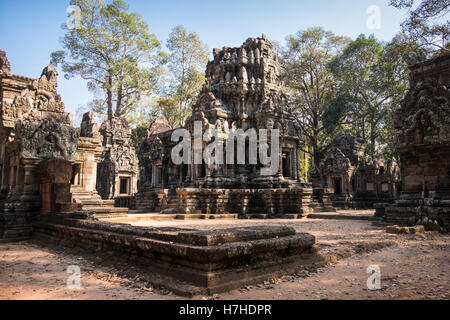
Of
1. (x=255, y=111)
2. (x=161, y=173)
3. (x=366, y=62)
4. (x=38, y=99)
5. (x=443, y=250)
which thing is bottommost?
(x=443, y=250)

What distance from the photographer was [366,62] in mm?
32000

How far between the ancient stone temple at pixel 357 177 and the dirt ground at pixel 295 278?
2148cm

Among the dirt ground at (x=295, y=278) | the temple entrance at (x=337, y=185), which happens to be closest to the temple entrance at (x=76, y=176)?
the dirt ground at (x=295, y=278)

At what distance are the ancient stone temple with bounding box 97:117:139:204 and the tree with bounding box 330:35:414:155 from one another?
21.0m

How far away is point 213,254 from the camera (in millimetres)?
3775

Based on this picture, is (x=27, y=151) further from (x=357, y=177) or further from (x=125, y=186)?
(x=357, y=177)

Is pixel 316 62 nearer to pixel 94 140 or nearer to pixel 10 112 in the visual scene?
pixel 94 140

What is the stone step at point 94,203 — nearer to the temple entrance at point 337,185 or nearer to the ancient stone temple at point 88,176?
the ancient stone temple at point 88,176

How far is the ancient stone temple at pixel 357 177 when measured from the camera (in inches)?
1059

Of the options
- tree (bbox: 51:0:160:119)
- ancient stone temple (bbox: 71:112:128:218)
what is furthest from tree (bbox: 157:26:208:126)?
ancient stone temple (bbox: 71:112:128:218)
